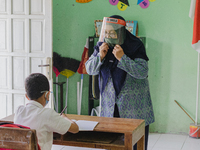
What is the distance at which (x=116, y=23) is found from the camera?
93.9 inches

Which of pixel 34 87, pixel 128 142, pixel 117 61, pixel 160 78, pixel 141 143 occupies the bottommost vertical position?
pixel 141 143

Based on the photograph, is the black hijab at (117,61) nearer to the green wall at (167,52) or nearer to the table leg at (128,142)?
the table leg at (128,142)

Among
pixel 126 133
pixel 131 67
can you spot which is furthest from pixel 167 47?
pixel 126 133

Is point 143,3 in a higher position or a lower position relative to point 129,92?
higher

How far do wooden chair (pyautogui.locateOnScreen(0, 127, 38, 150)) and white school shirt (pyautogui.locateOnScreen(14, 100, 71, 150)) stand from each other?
23 centimetres

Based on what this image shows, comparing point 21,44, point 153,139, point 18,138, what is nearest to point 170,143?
point 153,139

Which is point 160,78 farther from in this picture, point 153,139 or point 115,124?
point 115,124

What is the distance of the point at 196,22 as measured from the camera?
12.4 feet

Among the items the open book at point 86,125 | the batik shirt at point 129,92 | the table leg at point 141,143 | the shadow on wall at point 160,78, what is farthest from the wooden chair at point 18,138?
the shadow on wall at point 160,78

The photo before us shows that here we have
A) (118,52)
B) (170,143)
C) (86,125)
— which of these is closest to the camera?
(86,125)

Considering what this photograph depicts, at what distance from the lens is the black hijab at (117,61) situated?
8.04 ft

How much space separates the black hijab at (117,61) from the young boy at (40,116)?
2.43ft

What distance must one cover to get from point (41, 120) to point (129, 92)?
96cm

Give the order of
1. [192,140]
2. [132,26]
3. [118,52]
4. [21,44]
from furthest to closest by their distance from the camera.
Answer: [132,26]
[192,140]
[21,44]
[118,52]
